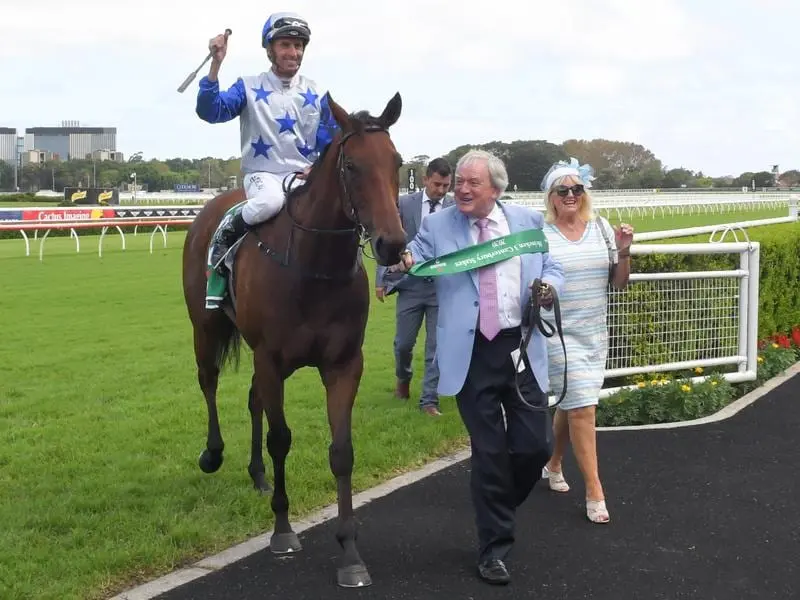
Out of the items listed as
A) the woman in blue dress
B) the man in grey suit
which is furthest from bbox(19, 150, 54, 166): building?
the woman in blue dress

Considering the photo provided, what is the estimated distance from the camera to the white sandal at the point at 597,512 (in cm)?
430

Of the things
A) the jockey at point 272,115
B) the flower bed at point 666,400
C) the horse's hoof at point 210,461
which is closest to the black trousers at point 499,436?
the jockey at point 272,115

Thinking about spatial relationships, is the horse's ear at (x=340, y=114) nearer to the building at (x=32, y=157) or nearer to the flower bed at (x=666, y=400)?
the flower bed at (x=666, y=400)

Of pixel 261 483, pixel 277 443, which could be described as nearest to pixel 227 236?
pixel 277 443

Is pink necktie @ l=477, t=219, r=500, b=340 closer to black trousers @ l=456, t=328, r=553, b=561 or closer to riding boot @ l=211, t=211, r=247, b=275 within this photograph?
black trousers @ l=456, t=328, r=553, b=561

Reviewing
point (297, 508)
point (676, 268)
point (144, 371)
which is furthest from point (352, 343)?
point (144, 371)

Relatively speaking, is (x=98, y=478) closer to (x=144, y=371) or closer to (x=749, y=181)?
(x=144, y=371)

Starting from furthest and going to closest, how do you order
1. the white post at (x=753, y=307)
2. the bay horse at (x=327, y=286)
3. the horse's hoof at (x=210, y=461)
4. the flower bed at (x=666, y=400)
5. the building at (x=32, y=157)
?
the building at (x=32, y=157), the white post at (x=753, y=307), the flower bed at (x=666, y=400), the horse's hoof at (x=210, y=461), the bay horse at (x=327, y=286)

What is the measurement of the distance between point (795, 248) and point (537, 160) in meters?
31.2

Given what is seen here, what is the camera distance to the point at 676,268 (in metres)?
7.14

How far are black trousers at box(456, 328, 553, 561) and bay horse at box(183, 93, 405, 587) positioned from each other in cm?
53

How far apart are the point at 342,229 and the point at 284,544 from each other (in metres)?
1.42

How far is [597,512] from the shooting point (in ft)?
14.2

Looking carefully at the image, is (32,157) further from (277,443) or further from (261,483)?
(277,443)
